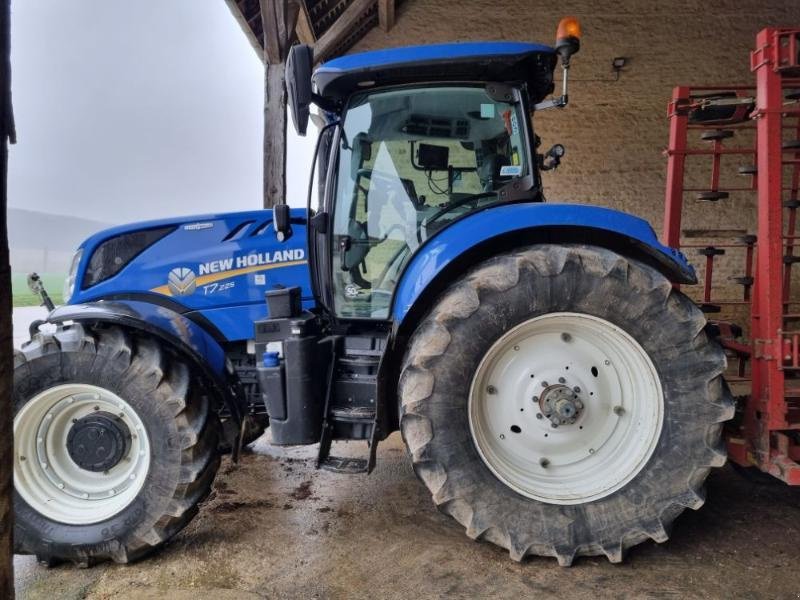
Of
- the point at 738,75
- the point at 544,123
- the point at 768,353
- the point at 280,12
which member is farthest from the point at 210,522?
the point at 738,75

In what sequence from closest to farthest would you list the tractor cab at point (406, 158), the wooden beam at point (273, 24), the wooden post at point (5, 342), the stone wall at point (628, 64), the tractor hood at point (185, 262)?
1. the wooden post at point (5, 342)
2. the tractor cab at point (406, 158)
3. the tractor hood at point (185, 262)
4. the wooden beam at point (273, 24)
5. the stone wall at point (628, 64)

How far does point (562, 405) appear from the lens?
7.68ft

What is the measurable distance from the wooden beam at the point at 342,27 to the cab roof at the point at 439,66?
15.6ft

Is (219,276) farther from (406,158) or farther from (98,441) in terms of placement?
(406,158)

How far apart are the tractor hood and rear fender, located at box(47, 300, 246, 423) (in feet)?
1.25

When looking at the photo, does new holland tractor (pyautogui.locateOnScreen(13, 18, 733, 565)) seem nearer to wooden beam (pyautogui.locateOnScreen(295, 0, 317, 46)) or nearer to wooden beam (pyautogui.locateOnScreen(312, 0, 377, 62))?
wooden beam (pyautogui.locateOnScreen(312, 0, 377, 62))

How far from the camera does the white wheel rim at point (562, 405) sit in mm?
2344

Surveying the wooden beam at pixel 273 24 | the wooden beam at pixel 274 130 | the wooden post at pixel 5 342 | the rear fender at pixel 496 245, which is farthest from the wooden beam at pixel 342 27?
the wooden post at pixel 5 342

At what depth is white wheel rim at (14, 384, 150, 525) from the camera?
2428 millimetres

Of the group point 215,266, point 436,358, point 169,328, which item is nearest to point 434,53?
point 436,358

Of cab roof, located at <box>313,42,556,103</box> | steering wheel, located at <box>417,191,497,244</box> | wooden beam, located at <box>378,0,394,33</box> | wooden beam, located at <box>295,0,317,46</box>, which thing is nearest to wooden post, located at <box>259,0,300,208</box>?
wooden beam, located at <box>295,0,317,46</box>

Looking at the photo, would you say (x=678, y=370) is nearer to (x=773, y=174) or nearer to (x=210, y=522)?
(x=773, y=174)

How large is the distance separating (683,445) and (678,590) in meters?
0.53

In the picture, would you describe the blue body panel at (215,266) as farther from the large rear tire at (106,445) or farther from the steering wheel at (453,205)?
the steering wheel at (453,205)
